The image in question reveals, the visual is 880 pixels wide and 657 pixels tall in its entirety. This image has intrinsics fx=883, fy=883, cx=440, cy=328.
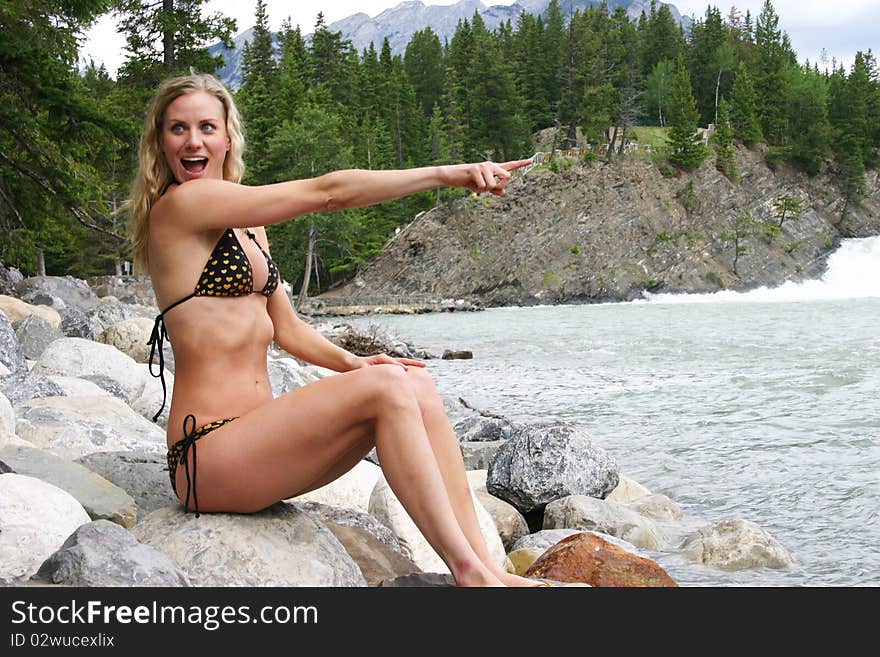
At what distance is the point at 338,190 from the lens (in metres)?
3.17

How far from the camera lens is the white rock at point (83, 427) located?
18.8ft

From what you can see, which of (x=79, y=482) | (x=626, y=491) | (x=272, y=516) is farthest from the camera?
(x=626, y=491)

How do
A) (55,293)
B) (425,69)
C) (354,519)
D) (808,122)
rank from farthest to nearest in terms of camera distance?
(425,69) < (808,122) < (55,293) < (354,519)

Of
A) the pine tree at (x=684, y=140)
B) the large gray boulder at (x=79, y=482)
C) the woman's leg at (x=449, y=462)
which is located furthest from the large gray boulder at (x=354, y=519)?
the pine tree at (x=684, y=140)

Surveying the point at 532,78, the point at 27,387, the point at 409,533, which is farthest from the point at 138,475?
the point at 532,78

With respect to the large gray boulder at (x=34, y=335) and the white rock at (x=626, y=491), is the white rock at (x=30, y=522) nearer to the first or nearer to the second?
the white rock at (x=626, y=491)

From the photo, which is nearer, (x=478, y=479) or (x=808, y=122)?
(x=478, y=479)

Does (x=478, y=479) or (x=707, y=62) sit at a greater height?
(x=707, y=62)

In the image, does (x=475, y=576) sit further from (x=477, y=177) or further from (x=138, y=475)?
(x=138, y=475)

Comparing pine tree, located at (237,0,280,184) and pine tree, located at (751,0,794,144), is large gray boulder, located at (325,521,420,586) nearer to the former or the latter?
pine tree, located at (237,0,280,184)

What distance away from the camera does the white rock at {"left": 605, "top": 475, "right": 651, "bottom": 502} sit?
8.00 m

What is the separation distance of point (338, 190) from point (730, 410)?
11.1 m

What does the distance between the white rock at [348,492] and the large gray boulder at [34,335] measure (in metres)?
6.68
